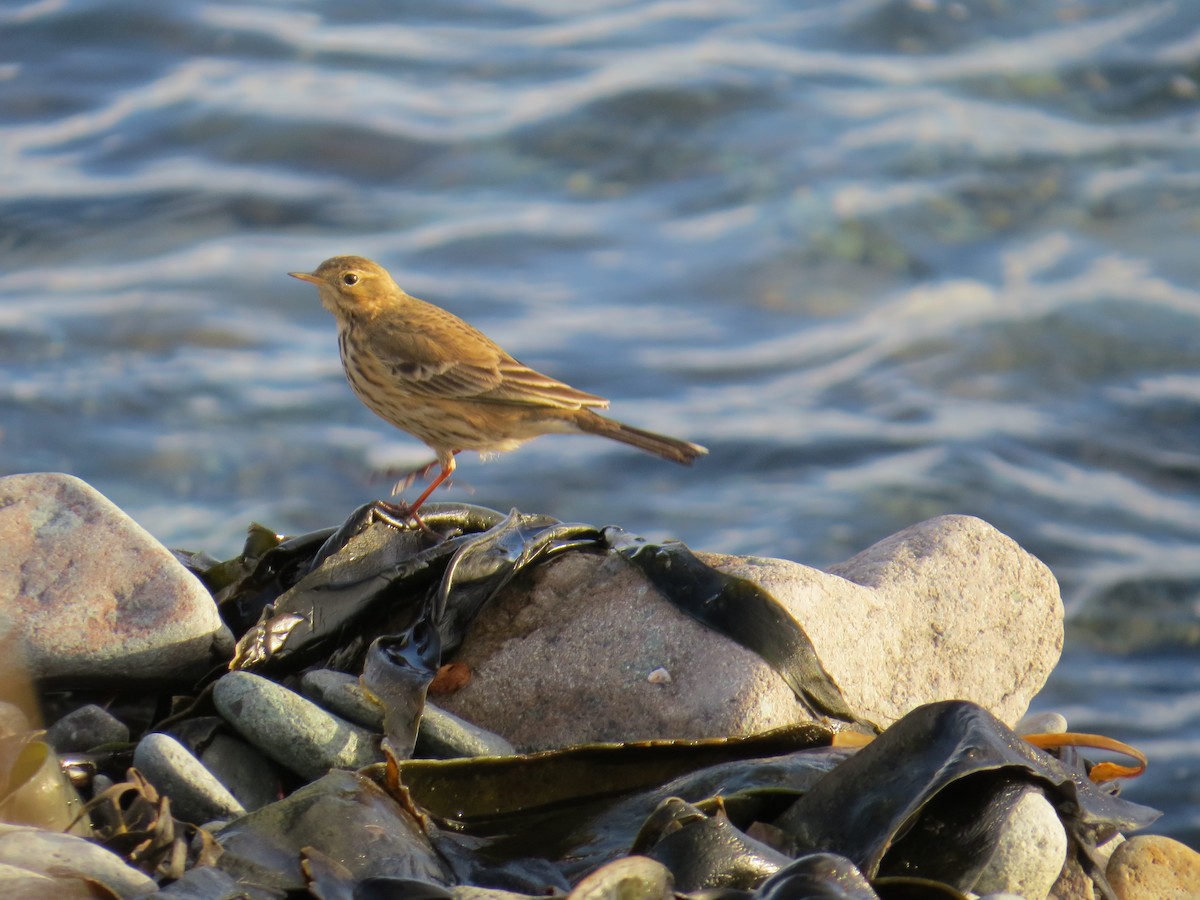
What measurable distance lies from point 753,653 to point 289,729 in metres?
1.41

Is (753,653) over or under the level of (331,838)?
under

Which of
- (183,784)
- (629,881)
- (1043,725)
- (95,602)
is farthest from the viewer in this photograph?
(1043,725)

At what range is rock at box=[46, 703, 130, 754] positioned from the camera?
4.26 meters

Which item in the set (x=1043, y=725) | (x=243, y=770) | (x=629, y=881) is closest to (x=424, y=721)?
(x=243, y=770)

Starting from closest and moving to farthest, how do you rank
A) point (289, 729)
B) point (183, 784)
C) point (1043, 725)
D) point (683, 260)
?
point (183, 784) < point (289, 729) < point (1043, 725) < point (683, 260)

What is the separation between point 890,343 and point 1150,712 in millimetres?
4060

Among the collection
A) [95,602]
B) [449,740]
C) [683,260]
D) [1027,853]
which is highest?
[95,602]

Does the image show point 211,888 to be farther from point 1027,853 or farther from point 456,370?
point 456,370

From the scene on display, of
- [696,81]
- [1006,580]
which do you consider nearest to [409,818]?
[1006,580]

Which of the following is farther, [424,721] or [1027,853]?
[424,721]

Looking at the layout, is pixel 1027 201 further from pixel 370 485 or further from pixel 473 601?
pixel 473 601

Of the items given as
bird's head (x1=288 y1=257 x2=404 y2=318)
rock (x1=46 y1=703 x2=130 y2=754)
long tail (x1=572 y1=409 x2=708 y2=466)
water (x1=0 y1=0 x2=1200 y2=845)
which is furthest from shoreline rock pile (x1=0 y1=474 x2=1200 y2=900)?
water (x1=0 y1=0 x2=1200 y2=845)

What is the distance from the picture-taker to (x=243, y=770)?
4.15 m

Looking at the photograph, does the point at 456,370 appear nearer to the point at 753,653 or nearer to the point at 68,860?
the point at 753,653
